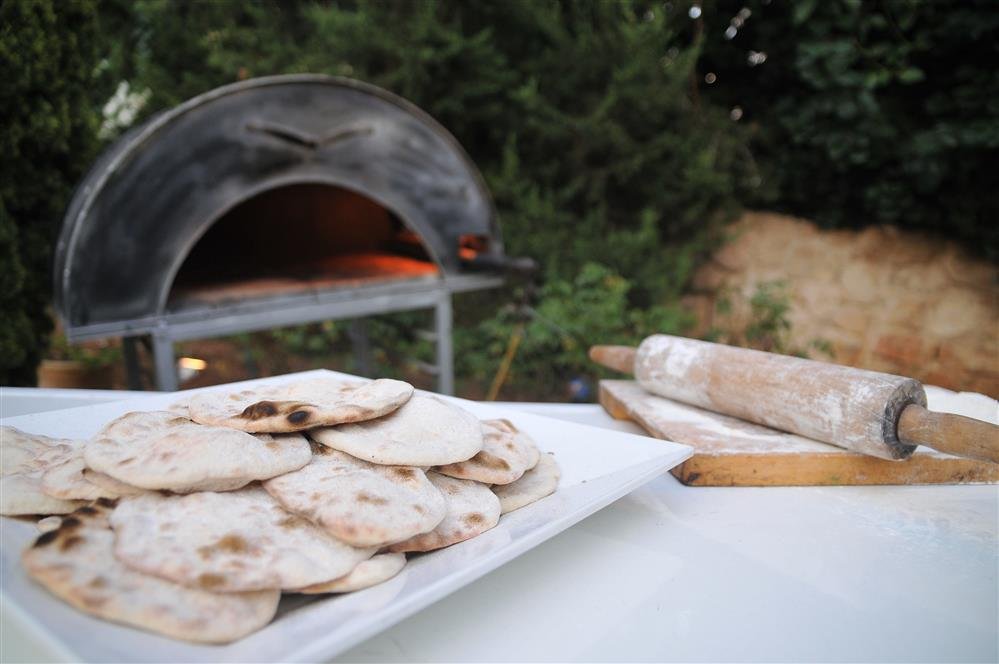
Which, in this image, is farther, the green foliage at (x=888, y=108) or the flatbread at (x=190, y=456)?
the green foliage at (x=888, y=108)

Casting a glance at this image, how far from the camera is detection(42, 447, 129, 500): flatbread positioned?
2.57 feet

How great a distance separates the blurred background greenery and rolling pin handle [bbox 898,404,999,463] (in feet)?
9.60

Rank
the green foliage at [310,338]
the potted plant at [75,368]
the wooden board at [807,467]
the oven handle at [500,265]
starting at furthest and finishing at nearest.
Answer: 1. the green foliage at [310,338]
2. the potted plant at [75,368]
3. the oven handle at [500,265]
4. the wooden board at [807,467]

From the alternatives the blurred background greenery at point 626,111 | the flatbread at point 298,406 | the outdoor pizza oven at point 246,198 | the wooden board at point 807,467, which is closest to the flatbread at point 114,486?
the flatbread at point 298,406

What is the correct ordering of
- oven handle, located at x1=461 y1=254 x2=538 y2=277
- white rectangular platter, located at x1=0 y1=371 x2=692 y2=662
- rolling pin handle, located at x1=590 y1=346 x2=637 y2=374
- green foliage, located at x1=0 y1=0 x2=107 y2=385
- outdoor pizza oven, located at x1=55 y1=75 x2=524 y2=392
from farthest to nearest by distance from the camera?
oven handle, located at x1=461 y1=254 x2=538 y2=277 → green foliage, located at x1=0 y1=0 x2=107 y2=385 → outdoor pizza oven, located at x1=55 y1=75 x2=524 y2=392 → rolling pin handle, located at x1=590 y1=346 x2=637 y2=374 → white rectangular platter, located at x1=0 y1=371 x2=692 y2=662

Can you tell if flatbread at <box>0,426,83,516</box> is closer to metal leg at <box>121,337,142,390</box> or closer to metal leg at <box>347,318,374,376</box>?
metal leg at <box>121,337,142,390</box>

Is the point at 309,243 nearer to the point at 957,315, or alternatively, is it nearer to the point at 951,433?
the point at 951,433

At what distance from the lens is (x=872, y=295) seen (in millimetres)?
4816

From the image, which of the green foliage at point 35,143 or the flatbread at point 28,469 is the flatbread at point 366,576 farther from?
the green foliage at point 35,143

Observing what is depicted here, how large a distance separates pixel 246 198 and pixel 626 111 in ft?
9.17

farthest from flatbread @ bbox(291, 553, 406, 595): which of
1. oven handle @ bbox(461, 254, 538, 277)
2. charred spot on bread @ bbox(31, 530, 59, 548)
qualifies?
oven handle @ bbox(461, 254, 538, 277)

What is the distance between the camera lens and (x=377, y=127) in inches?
123

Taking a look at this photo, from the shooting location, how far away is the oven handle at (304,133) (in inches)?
108

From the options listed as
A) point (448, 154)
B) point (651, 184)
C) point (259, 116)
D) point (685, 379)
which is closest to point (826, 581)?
point (685, 379)
